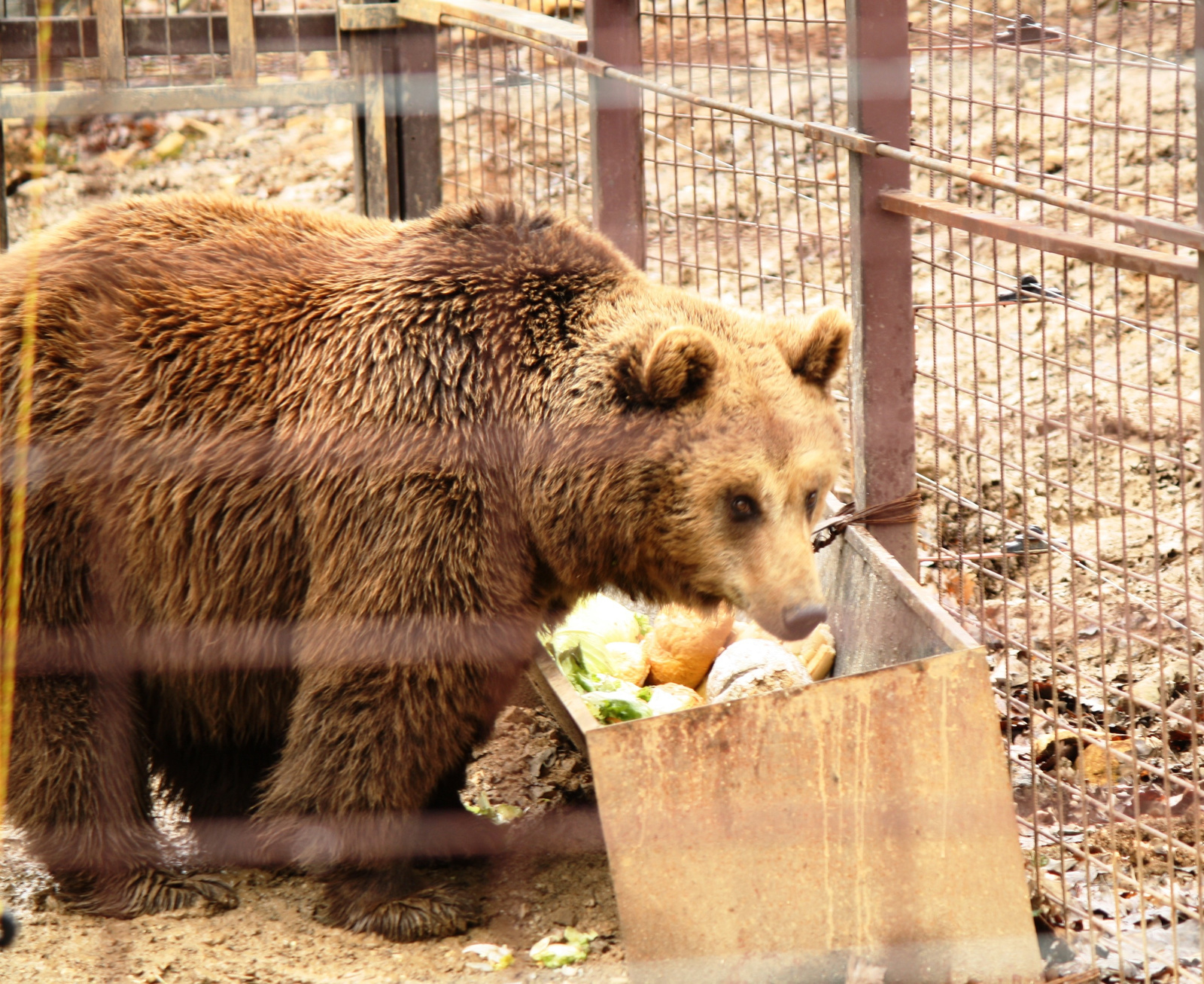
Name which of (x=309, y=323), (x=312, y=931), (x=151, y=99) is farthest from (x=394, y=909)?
(x=151, y=99)

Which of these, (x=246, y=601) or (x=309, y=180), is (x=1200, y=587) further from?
(x=309, y=180)

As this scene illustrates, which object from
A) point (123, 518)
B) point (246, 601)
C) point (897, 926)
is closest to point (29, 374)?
point (123, 518)

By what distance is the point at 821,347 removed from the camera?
3.41m

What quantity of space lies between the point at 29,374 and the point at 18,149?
6.16m

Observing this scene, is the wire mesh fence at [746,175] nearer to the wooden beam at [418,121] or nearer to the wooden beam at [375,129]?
the wooden beam at [418,121]

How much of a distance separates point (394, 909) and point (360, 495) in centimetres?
102

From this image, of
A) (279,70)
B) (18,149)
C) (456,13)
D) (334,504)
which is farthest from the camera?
(18,149)

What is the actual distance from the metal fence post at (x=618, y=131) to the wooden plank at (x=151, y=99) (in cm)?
129

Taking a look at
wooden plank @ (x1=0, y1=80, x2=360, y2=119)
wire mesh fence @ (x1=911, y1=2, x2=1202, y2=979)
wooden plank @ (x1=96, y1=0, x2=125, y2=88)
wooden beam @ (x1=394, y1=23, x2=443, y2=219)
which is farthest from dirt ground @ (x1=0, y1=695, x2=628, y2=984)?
wooden beam @ (x1=394, y1=23, x2=443, y2=219)

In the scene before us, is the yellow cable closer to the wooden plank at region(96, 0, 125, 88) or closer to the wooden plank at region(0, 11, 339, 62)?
the wooden plank at region(96, 0, 125, 88)

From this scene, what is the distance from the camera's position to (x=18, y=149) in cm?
870

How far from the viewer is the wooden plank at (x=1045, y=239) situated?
2.68 meters

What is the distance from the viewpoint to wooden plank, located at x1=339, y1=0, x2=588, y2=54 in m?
4.97

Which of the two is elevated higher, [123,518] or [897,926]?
[123,518]
